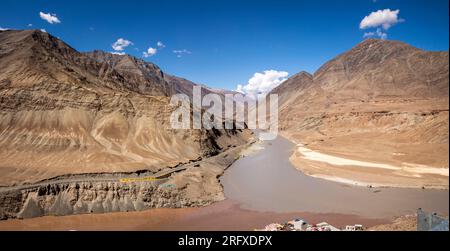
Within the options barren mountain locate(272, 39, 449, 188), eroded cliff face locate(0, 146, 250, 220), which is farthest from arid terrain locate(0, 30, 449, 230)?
barren mountain locate(272, 39, 449, 188)

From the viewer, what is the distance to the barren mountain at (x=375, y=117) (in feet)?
113

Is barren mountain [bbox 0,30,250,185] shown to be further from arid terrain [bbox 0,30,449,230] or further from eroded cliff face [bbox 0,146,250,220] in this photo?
eroded cliff face [bbox 0,146,250,220]

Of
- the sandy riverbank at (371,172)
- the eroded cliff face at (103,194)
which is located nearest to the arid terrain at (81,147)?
the eroded cliff face at (103,194)

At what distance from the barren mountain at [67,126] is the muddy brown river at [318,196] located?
1071 cm

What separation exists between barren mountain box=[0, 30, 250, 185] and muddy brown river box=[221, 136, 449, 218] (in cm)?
1071

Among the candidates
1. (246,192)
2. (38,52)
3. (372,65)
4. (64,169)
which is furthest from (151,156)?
→ (372,65)

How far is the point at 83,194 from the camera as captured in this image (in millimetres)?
29094

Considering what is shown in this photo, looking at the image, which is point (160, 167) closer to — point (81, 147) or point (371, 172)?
point (81, 147)

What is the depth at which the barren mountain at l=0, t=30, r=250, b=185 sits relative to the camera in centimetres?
3566

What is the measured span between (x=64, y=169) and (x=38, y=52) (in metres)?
28.7

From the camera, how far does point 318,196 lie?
3084 cm

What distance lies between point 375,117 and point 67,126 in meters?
64.3

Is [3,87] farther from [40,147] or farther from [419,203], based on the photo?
[419,203]

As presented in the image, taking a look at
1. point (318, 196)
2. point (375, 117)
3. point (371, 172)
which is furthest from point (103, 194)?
point (375, 117)
